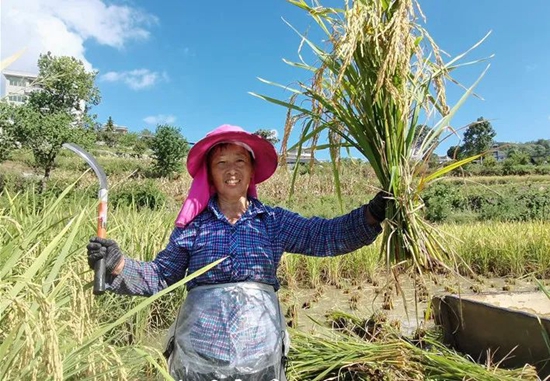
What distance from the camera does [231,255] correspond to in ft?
5.60

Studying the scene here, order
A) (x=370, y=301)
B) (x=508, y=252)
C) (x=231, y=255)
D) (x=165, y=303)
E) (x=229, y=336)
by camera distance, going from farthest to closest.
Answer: (x=508, y=252), (x=370, y=301), (x=165, y=303), (x=231, y=255), (x=229, y=336)

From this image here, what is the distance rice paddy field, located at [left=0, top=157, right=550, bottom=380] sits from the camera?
1.08 metres

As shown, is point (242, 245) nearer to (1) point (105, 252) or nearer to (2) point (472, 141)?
(1) point (105, 252)

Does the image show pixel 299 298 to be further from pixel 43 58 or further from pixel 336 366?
pixel 43 58

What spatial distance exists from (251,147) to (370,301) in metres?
3.58

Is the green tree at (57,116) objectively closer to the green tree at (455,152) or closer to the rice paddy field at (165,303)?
the rice paddy field at (165,303)

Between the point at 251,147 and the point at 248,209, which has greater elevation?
the point at 251,147

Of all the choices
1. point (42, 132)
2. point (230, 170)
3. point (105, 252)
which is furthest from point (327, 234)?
point (42, 132)

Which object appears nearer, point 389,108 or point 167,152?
point 389,108

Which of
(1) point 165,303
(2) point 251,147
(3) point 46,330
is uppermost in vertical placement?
(2) point 251,147

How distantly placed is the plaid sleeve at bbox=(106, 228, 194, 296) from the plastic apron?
0.16 metres

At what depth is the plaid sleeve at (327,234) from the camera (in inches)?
71.8

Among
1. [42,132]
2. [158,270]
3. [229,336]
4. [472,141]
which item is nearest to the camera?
[229,336]

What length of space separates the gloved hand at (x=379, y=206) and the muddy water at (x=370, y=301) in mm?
2028
